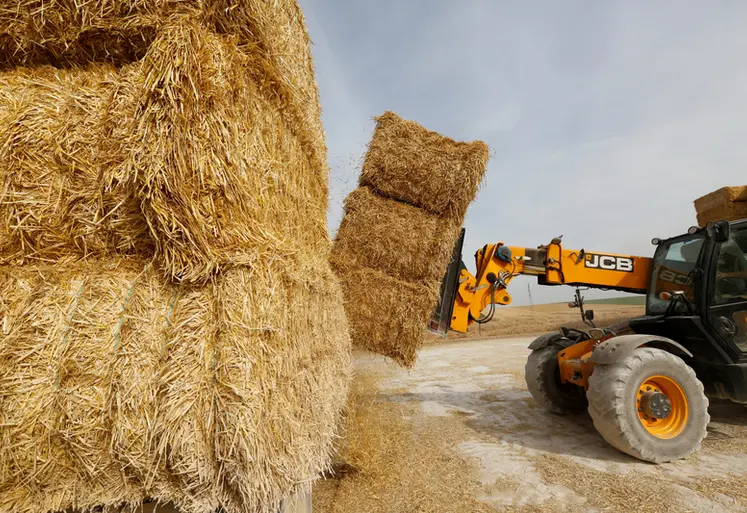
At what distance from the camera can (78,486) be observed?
1.74 meters

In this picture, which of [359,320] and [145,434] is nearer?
[145,434]

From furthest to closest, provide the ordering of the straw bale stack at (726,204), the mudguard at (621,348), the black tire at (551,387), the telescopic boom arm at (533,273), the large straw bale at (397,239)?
the straw bale stack at (726,204)
the black tire at (551,387)
the telescopic boom arm at (533,273)
the mudguard at (621,348)
the large straw bale at (397,239)

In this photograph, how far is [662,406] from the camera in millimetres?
4008

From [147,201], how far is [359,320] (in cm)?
254

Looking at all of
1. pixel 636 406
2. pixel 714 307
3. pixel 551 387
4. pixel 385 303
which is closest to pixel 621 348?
pixel 636 406

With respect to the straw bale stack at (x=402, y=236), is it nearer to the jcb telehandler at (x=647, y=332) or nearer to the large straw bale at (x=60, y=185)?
the jcb telehandler at (x=647, y=332)

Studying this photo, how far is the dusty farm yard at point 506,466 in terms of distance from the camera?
10.2 feet

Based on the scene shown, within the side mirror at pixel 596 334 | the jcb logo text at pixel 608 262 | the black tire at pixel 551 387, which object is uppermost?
the jcb logo text at pixel 608 262

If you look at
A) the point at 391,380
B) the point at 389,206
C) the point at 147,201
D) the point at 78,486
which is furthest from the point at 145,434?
the point at 391,380

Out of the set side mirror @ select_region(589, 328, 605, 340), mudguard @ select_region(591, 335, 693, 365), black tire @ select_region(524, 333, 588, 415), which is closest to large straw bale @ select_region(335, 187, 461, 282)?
mudguard @ select_region(591, 335, 693, 365)

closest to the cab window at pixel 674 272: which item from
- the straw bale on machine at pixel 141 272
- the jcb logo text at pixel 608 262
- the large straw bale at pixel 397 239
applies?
the jcb logo text at pixel 608 262

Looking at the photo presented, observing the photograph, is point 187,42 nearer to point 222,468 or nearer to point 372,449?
point 222,468

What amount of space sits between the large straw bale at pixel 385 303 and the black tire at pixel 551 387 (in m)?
2.53

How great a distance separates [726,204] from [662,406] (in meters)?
4.19
